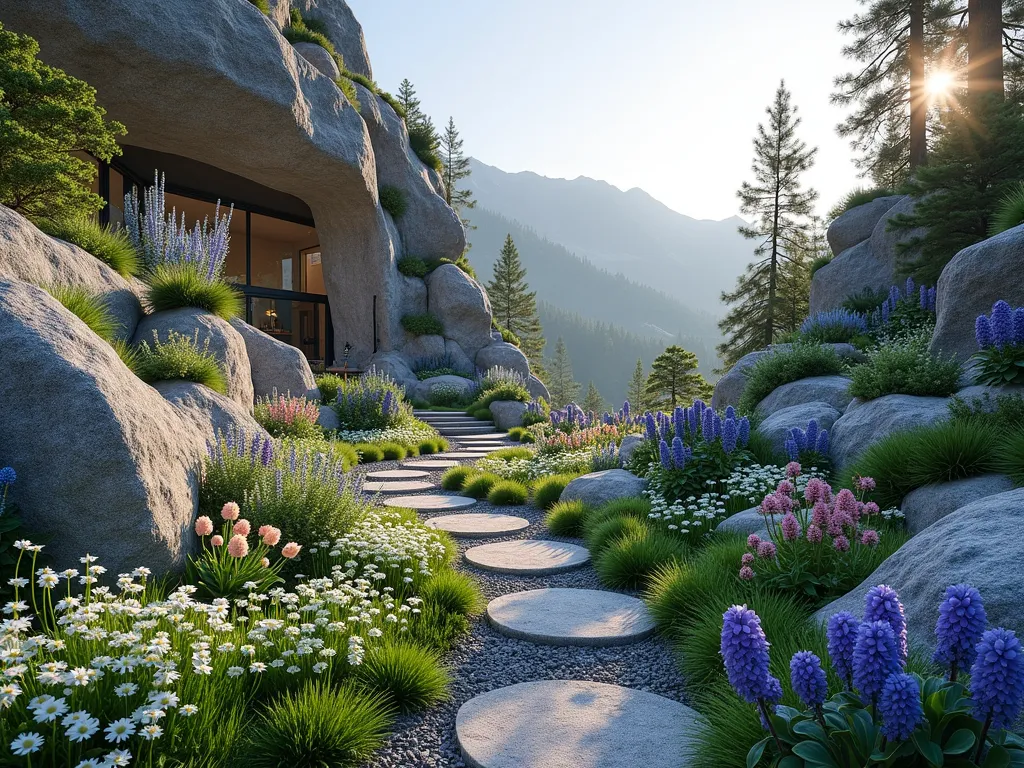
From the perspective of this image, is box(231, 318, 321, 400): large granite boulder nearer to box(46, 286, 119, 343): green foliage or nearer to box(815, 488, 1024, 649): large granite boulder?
box(46, 286, 119, 343): green foliage

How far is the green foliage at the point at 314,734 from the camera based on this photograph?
206cm

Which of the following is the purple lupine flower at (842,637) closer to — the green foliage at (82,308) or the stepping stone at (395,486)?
the green foliage at (82,308)

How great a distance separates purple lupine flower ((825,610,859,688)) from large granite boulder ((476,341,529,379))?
18.5 metres

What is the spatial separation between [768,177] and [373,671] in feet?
96.2

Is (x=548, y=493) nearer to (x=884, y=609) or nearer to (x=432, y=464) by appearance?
(x=432, y=464)

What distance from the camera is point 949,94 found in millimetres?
14500

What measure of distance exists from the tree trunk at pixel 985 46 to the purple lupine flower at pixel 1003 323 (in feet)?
31.8

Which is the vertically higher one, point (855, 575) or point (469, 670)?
point (855, 575)

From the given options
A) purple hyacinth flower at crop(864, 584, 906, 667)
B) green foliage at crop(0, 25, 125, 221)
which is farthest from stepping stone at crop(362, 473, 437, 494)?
purple hyacinth flower at crop(864, 584, 906, 667)

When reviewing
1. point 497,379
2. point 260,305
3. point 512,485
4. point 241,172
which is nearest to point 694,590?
point 512,485

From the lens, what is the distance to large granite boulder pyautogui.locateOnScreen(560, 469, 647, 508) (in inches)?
243

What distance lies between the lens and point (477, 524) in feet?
19.7

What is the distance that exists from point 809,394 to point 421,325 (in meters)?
14.0

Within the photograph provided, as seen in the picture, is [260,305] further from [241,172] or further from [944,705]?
[944,705]
